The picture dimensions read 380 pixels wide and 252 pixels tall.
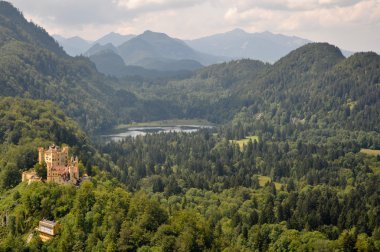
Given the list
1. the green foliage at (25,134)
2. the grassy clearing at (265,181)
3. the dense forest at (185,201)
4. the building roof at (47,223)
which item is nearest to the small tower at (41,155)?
the dense forest at (185,201)

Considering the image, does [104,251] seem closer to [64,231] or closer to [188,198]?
[64,231]

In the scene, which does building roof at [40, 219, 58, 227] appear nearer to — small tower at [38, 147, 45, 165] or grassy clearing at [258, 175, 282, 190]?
small tower at [38, 147, 45, 165]

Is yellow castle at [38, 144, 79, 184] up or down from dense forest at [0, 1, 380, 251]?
up

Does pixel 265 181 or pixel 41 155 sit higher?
pixel 41 155

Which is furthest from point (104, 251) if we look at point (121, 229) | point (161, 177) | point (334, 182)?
point (334, 182)

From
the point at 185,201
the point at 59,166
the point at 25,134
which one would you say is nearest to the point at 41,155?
the point at 59,166

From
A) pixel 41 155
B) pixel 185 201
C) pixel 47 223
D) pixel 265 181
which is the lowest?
pixel 265 181

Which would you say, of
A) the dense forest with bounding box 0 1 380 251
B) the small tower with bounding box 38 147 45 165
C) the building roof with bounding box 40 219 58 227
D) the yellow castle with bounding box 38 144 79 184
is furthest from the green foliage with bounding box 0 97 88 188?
the building roof with bounding box 40 219 58 227

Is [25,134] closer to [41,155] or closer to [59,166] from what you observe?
[41,155]

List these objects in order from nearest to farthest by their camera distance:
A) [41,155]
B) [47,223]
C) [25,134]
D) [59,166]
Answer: [47,223] → [59,166] → [41,155] → [25,134]

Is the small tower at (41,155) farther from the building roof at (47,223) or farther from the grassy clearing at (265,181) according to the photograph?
the grassy clearing at (265,181)
